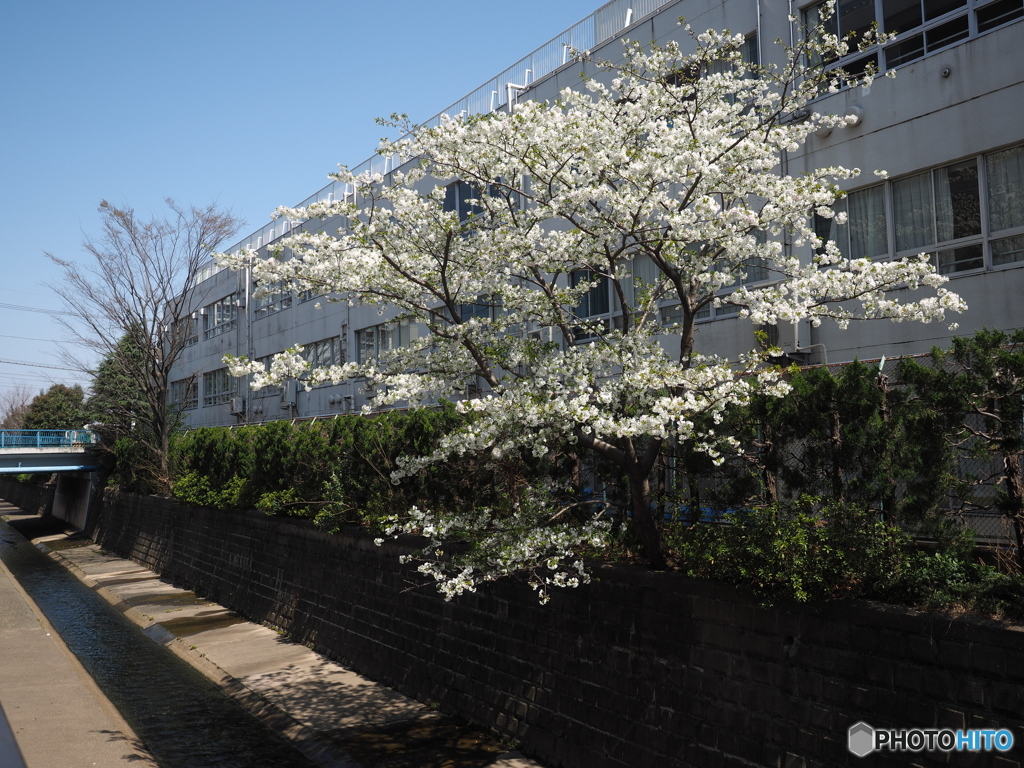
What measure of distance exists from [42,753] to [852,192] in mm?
13367

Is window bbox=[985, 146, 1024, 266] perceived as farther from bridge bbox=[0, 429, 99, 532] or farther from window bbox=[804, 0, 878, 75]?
bridge bbox=[0, 429, 99, 532]

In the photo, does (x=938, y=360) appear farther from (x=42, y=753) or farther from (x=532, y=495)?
(x=42, y=753)

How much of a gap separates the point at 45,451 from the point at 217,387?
7.44 m

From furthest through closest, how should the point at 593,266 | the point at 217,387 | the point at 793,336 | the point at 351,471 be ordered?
the point at 217,387 → the point at 351,471 → the point at 793,336 → the point at 593,266

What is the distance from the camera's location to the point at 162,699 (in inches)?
503

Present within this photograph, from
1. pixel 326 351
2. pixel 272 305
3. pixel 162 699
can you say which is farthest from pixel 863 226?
pixel 272 305

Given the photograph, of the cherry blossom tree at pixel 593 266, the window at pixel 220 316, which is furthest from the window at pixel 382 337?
the cherry blossom tree at pixel 593 266

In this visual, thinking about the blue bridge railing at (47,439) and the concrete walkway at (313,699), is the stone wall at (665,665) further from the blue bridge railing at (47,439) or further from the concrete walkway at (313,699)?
the blue bridge railing at (47,439)

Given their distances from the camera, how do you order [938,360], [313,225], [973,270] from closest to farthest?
1. [938,360]
2. [973,270]
3. [313,225]

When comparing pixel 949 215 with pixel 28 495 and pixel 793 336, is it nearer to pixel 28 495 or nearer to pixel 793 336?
pixel 793 336

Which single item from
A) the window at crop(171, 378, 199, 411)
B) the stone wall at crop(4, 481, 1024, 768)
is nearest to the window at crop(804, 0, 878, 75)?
the stone wall at crop(4, 481, 1024, 768)

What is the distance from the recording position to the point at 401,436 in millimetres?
13484

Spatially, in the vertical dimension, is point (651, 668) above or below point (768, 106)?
below

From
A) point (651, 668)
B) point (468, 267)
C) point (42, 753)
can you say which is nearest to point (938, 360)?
point (651, 668)
